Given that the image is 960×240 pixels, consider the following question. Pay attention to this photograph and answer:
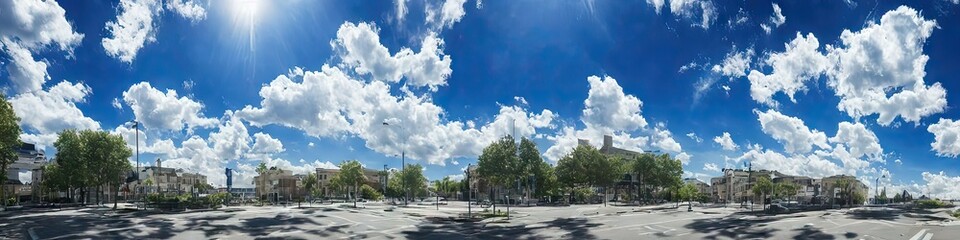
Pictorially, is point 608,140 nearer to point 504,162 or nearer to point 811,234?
point 504,162

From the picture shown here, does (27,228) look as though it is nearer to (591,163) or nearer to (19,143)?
(19,143)

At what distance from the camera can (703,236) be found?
34156 millimetres

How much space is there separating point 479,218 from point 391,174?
417 ft

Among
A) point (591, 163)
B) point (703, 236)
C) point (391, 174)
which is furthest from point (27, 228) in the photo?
point (391, 174)

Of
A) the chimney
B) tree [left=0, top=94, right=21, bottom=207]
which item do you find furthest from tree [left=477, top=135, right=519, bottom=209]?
the chimney

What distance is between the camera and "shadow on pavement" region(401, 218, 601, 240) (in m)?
34.8

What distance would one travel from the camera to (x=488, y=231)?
3919 cm

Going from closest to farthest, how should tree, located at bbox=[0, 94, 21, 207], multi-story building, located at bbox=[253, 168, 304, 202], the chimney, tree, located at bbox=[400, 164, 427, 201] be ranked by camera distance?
1. tree, located at bbox=[0, 94, 21, 207]
2. multi-story building, located at bbox=[253, 168, 304, 202]
3. tree, located at bbox=[400, 164, 427, 201]
4. the chimney

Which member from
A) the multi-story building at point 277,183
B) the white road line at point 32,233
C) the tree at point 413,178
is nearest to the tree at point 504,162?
the white road line at point 32,233

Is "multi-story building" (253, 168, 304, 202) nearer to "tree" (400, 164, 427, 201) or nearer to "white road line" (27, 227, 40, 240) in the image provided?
"tree" (400, 164, 427, 201)

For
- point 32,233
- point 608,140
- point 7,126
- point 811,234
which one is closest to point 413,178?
point 608,140

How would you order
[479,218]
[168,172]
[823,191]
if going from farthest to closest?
[168,172], [823,191], [479,218]

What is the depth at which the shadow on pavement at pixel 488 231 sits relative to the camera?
114ft

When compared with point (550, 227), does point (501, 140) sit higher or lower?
higher
